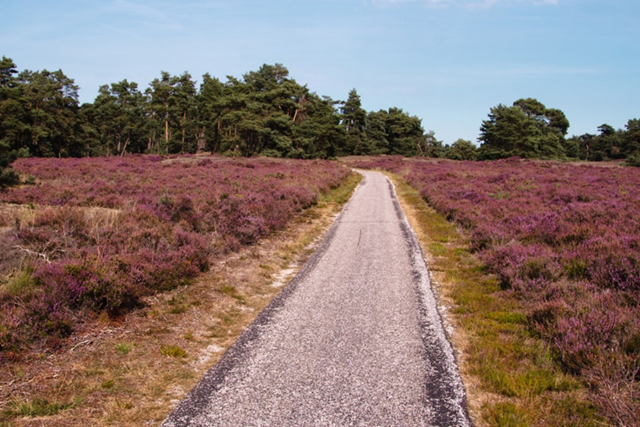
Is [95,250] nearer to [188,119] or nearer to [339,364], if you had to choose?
[339,364]

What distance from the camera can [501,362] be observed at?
5305 millimetres

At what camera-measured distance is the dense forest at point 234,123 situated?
61281 mm

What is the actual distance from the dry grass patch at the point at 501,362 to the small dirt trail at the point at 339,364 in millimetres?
283

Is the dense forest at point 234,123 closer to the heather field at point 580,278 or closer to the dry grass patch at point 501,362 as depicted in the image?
the heather field at point 580,278

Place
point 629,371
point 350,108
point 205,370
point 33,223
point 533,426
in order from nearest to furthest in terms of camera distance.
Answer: point 533,426 < point 629,371 < point 205,370 < point 33,223 < point 350,108

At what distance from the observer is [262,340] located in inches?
233

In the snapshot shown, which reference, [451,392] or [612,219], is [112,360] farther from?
[612,219]

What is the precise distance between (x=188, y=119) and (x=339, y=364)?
80.8m

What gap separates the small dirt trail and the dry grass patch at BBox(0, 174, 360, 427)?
0.41 metres

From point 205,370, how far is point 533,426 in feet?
13.2

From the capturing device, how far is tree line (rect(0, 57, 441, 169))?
60.6 meters

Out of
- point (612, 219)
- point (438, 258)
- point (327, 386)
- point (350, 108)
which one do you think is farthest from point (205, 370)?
point (350, 108)

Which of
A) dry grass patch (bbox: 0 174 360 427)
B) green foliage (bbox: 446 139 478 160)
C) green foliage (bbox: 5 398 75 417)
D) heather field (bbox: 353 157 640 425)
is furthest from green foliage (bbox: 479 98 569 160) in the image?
green foliage (bbox: 5 398 75 417)

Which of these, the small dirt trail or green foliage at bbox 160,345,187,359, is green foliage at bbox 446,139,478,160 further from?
green foliage at bbox 160,345,187,359
